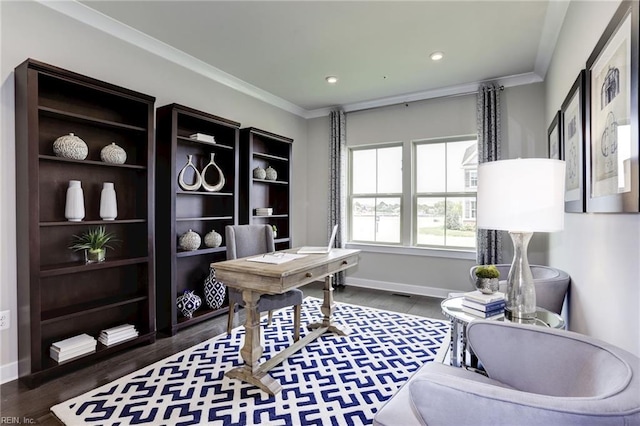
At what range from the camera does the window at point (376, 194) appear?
477 centimetres

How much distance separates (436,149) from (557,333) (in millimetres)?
3579

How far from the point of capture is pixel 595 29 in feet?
5.70

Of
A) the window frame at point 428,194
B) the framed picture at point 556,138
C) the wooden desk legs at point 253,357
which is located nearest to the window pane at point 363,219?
the window frame at point 428,194

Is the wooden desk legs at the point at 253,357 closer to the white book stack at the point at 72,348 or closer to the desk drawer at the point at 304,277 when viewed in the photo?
the desk drawer at the point at 304,277

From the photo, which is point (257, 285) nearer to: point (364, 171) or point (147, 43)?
point (147, 43)

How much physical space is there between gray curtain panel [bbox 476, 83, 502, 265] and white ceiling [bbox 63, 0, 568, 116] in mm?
208

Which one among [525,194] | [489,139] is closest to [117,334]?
[525,194]

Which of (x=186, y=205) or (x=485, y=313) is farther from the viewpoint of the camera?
(x=186, y=205)

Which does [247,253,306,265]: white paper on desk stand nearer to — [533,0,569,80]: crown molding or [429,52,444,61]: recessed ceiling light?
[429,52,444,61]: recessed ceiling light

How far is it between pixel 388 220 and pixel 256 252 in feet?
7.98

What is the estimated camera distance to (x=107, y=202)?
2582mm

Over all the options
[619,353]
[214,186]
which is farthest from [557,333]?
[214,186]

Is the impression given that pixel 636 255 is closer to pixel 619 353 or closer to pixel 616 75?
pixel 619 353

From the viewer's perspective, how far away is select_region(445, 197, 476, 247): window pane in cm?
425
